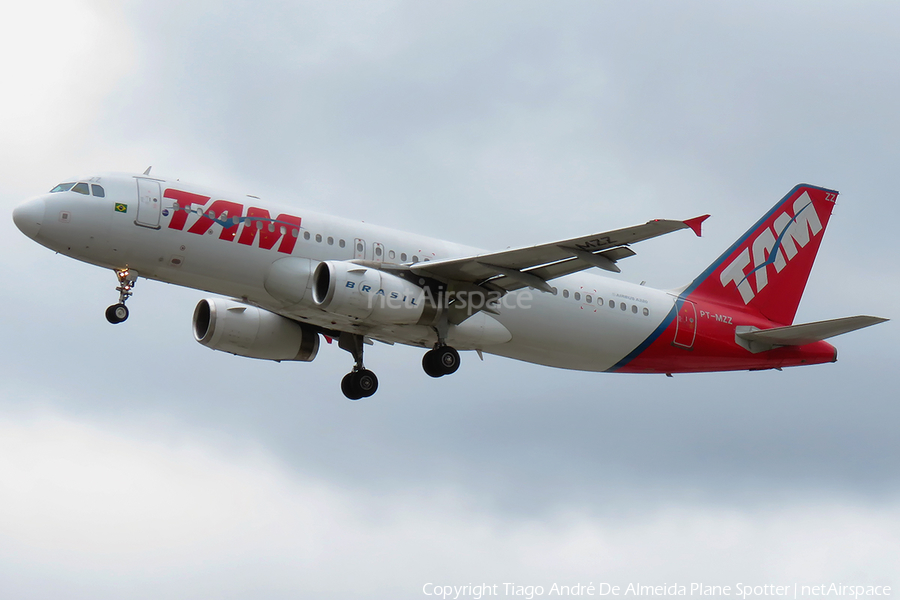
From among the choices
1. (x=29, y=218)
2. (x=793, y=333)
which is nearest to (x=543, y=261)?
(x=793, y=333)

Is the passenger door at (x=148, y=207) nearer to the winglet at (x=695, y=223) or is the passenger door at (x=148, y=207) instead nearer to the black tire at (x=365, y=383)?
the black tire at (x=365, y=383)

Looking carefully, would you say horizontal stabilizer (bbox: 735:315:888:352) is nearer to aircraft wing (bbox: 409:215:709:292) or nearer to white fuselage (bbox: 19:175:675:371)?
white fuselage (bbox: 19:175:675:371)

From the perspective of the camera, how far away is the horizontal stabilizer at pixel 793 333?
3170 centimetres

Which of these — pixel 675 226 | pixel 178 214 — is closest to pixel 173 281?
pixel 178 214

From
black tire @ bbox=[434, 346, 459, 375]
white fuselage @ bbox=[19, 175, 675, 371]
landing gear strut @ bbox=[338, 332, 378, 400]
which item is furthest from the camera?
landing gear strut @ bbox=[338, 332, 378, 400]

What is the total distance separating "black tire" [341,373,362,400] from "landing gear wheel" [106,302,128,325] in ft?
25.9

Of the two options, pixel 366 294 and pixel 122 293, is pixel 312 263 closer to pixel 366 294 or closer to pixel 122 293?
pixel 366 294

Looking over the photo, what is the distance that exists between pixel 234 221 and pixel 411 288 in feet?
16.9

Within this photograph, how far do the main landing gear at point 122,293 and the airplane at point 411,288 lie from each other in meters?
0.04

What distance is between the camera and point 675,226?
24562 mm

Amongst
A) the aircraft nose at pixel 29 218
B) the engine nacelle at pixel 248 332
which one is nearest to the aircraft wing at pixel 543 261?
the engine nacelle at pixel 248 332

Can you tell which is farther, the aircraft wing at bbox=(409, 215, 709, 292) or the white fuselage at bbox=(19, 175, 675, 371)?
the white fuselage at bbox=(19, 175, 675, 371)

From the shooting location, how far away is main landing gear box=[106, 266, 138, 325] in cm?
2807

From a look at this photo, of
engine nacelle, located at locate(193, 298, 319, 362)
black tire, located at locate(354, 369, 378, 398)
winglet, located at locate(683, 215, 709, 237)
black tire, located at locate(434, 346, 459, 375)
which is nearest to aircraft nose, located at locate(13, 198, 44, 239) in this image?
engine nacelle, located at locate(193, 298, 319, 362)
